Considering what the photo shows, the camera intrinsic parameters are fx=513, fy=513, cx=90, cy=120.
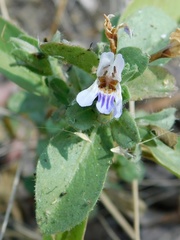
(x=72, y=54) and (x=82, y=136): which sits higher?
(x=72, y=54)

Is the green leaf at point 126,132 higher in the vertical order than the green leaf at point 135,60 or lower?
lower

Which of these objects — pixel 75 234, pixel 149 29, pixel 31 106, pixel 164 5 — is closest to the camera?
pixel 75 234

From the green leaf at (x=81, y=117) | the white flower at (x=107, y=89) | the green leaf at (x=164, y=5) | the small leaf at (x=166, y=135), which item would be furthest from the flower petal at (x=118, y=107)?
the green leaf at (x=164, y=5)

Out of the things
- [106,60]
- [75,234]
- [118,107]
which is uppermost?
[106,60]

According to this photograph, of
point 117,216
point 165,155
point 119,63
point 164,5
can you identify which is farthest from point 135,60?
point 117,216

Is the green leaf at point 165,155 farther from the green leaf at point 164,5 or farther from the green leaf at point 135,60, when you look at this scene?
the green leaf at point 164,5

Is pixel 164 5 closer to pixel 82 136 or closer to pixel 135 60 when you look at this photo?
pixel 135 60

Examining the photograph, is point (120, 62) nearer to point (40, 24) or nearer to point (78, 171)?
point (78, 171)

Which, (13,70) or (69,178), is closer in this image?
(69,178)
